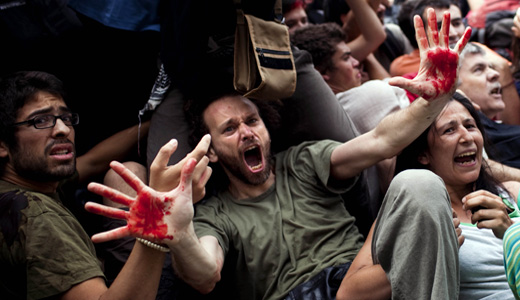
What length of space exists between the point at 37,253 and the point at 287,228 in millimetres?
1062

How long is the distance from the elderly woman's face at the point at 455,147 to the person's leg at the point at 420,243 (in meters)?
0.71

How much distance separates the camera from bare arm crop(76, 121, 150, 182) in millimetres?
3199

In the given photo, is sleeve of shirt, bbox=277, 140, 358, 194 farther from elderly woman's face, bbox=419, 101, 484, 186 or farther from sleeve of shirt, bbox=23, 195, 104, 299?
sleeve of shirt, bbox=23, 195, 104, 299

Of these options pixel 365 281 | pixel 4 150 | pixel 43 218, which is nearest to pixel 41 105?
pixel 4 150

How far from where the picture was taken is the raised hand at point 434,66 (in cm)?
232

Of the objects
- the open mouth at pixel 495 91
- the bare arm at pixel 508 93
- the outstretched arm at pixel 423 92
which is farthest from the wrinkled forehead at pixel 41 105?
the bare arm at pixel 508 93

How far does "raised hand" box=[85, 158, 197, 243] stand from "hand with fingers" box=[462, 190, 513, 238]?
1.05 m

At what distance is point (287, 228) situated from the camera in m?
2.74

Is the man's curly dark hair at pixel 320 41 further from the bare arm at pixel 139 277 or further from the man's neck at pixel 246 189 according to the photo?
the bare arm at pixel 139 277

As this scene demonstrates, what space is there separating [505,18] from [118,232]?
13.8ft

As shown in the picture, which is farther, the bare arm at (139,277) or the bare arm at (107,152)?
the bare arm at (107,152)

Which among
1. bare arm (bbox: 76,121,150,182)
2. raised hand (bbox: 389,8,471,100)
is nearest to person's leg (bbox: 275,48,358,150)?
bare arm (bbox: 76,121,150,182)

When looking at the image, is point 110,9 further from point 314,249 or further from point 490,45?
point 490,45

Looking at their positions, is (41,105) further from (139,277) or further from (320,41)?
(320,41)
